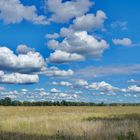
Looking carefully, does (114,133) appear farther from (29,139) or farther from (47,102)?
(47,102)

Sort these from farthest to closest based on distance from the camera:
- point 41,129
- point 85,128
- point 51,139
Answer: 1. point 41,129
2. point 85,128
3. point 51,139

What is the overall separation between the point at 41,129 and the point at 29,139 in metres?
5.64

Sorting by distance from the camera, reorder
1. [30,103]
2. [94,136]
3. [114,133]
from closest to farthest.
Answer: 1. [94,136]
2. [114,133]
3. [30,103]

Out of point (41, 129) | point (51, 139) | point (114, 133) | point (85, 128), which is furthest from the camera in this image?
point (41, 129)

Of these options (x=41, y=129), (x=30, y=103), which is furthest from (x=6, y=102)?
(x=41, y=129)

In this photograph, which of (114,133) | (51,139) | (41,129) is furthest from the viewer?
(41,129)

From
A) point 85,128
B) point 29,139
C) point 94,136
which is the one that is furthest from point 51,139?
point 85,128

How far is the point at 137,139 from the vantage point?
49.4 feet

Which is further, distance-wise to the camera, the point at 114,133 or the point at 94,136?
the point at 114,133

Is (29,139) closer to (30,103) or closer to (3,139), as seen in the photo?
(3,139)

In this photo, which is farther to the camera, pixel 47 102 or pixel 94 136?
pixel 47 102

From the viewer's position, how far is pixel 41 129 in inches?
820

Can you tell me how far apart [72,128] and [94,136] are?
12.5ft

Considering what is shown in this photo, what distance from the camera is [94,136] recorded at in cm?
1599
